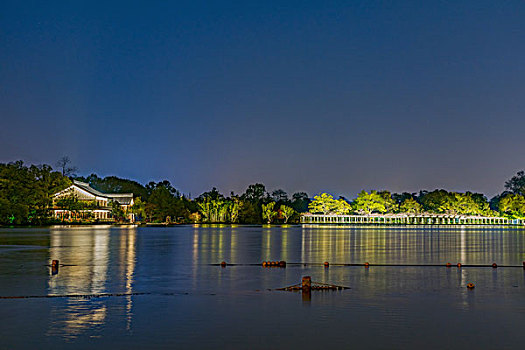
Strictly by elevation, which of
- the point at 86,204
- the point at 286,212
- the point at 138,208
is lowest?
the point at 286,212

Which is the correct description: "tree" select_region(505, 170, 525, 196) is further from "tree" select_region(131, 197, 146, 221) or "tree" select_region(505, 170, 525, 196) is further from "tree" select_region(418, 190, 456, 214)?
"tree" select_region(131, 197, 146, 221)

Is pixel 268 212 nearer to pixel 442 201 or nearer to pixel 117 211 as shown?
pixel 117 211

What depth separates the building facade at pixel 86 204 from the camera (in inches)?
4193

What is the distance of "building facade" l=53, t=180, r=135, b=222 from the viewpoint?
106500 millimetres

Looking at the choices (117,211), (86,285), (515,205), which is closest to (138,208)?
(117,211)

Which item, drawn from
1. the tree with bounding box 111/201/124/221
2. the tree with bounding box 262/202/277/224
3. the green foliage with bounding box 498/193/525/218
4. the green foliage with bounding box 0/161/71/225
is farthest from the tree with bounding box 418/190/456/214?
the green foliage with bounding box 0/161/71/225

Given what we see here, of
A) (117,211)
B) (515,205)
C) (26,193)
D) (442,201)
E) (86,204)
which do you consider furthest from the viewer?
(442,201)

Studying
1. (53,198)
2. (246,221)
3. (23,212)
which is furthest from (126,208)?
(246,221)

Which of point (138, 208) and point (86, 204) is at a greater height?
point (86, 204)

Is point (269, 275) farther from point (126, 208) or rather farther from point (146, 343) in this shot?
point (126, 208)

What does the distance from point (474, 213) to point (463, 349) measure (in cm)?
19131

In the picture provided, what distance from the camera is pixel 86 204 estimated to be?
11219cm

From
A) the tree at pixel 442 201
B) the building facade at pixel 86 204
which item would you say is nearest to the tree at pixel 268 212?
the building facade at pixel 86 204

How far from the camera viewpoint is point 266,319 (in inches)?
576
